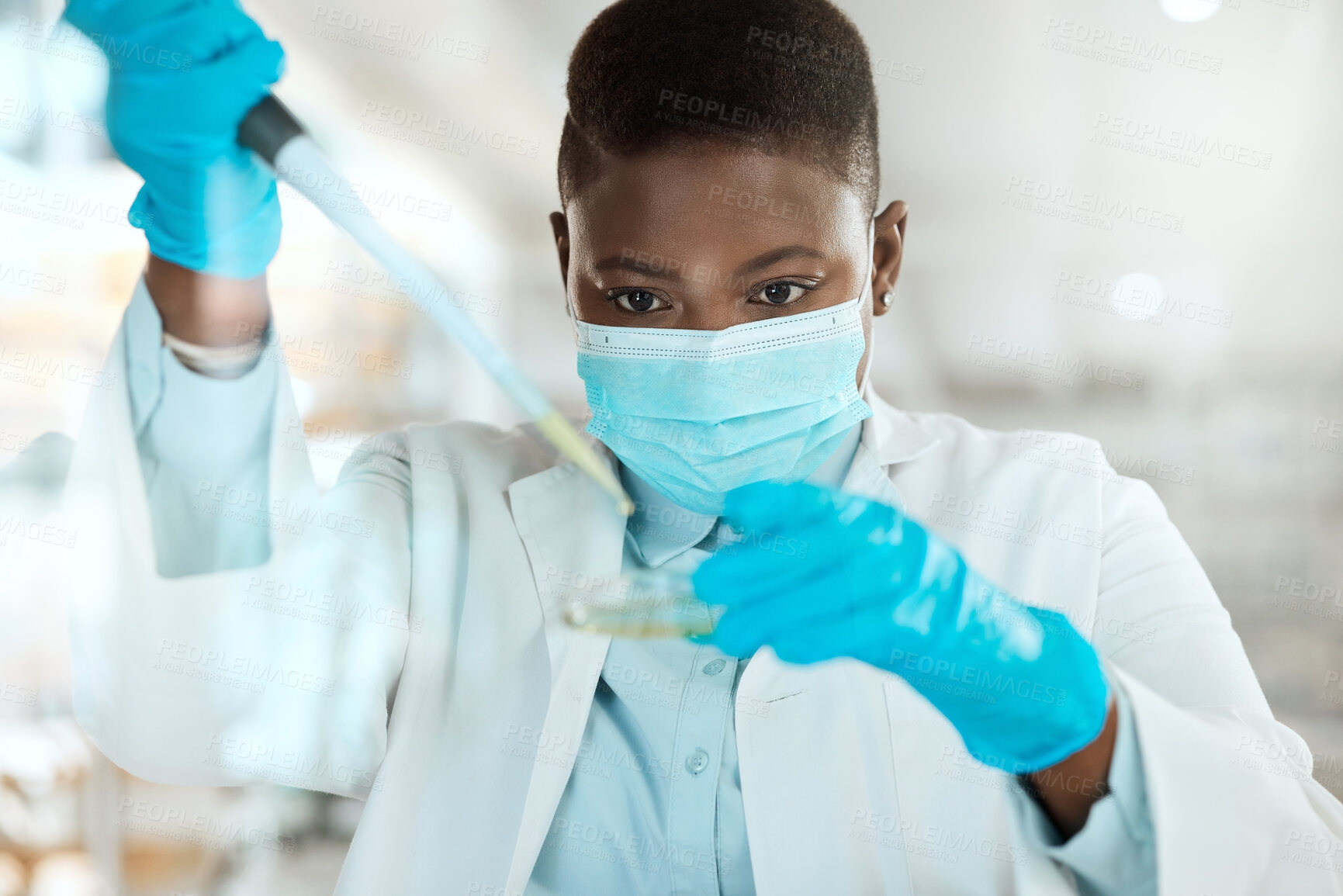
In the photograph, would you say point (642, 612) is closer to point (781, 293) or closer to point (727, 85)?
point (781, 293)

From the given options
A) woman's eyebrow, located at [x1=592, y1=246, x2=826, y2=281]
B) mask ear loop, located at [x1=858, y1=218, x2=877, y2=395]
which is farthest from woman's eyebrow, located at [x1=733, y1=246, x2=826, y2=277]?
mask ear loop, located at [x1=858, y1=218, x2=877, y2=395]

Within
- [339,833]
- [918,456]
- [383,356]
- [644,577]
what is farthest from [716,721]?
[383,356]

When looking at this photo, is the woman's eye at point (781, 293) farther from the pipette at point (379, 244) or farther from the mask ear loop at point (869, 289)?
the pipette at point (379, 244)

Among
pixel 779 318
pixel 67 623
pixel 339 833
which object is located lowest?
pixel 339 833

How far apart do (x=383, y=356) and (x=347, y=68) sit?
1.12ft

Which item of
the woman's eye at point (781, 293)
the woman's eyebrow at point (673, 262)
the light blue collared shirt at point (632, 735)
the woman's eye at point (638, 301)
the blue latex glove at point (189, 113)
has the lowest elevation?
the light blue collared shirt at point (632, 735)

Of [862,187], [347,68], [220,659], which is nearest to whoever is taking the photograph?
[220,659]

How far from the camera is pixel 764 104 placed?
75 centimetres

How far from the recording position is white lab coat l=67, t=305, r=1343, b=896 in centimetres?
68

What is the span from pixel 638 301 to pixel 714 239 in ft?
0.33

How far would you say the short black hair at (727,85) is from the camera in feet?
2.46

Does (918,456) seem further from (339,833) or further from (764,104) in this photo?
(339,833)

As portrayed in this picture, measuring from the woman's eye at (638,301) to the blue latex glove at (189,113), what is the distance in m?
0.30

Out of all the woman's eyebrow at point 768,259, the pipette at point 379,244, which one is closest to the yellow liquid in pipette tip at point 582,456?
the pipette at point 379,244
